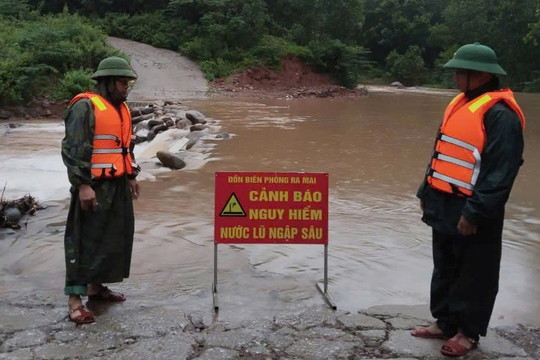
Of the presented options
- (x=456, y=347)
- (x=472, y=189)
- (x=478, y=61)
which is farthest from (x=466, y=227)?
(x=478, y=61)

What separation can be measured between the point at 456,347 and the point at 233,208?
6.31 feet

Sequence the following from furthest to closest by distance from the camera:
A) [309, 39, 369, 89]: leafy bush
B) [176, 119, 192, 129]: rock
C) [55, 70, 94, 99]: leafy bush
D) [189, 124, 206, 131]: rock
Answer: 1. [309, 39, 369, 89]: leafy bush
2. [55, 70, 94, 99]: leafy bush
3. [176, 119, 192, 129]: rock
4. [189, 124, 206, 131]: rock

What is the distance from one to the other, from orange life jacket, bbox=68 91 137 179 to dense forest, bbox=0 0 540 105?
17.6 meters

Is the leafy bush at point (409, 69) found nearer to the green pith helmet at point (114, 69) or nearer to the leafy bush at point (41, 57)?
the leafy bush at point (41, 57)

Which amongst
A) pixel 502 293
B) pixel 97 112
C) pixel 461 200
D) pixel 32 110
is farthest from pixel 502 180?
pixel 32 110

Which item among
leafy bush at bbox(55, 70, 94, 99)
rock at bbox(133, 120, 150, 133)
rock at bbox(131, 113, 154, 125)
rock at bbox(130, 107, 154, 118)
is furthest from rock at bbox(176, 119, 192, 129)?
leafy bush at bbox(55, 70, 94, 99)

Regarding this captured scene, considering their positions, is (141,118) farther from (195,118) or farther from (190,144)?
(190,144)

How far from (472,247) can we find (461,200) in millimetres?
292

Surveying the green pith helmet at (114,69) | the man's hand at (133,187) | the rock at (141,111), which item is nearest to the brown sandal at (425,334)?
the man's hand at (133,187)

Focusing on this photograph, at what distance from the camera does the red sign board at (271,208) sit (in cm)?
484

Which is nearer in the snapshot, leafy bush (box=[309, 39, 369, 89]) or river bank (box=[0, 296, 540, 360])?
river bank (box=[0, 296, 540, 360])

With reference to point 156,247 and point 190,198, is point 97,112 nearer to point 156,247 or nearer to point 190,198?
point 156,247

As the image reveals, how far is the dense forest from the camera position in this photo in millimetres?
23891

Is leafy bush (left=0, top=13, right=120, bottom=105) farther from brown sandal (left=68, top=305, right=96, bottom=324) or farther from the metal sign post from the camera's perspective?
brown sandal (left=68, top=305, right=96, bottom=324)
